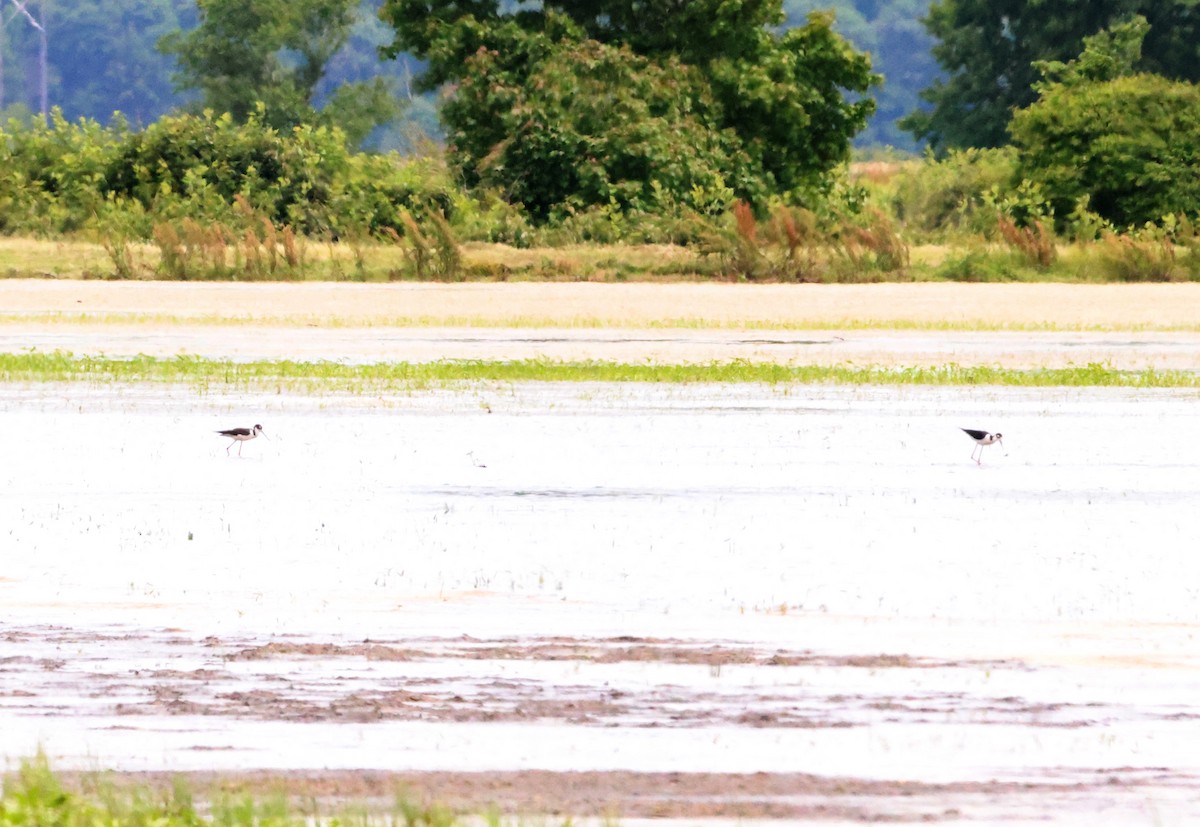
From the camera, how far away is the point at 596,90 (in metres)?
39.5

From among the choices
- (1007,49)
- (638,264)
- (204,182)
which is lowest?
(638,264)

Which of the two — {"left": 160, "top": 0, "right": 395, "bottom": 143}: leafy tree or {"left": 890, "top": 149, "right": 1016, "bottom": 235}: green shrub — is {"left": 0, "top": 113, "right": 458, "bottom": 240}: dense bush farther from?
{"left": 160, "top": 0, "right": 395, "bottom": 143}: leafy tree

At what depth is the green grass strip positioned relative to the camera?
69.5 feet

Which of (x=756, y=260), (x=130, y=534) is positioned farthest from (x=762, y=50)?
(x=130, y=534)

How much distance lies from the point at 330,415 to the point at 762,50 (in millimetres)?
25329

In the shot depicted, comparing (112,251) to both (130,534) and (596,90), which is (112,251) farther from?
(130,534)

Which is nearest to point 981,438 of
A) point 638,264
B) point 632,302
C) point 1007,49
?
point 632,302

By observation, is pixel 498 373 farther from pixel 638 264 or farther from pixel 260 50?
pixel 260 50

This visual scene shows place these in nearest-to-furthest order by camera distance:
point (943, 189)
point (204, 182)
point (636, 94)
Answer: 1. point (204, 182)
2. point (636, 94)
3. point (943, 189)

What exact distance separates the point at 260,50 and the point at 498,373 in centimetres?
5193

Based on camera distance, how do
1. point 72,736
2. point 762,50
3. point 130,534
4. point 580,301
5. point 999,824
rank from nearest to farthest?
point 999,824
point 72,736
point 130,534
point 580,301
point 762,50

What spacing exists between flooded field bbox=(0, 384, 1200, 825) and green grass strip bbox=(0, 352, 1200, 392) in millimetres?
4360

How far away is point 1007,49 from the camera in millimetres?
64500

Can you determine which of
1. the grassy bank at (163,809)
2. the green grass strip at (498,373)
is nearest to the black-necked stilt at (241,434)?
the green grass strip at (498,373)
